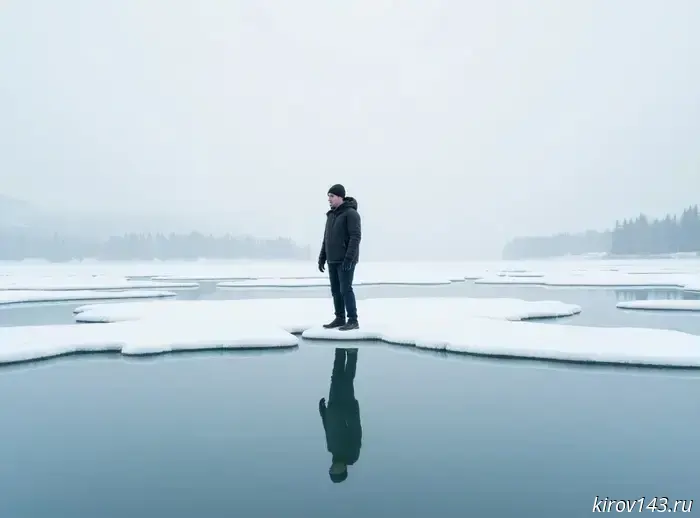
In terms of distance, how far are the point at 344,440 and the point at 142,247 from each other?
14836 cm

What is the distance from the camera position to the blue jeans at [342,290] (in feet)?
26.3

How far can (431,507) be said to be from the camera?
2.61 metres

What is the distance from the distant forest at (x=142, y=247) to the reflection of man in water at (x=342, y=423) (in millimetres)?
142148

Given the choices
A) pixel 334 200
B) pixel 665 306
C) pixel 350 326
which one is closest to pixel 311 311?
pixel 350 326

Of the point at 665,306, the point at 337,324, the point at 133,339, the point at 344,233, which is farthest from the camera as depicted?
the point at 665,306

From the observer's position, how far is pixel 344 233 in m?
8.01

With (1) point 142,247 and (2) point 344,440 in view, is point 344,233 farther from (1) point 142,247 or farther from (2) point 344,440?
(1) point 142,247

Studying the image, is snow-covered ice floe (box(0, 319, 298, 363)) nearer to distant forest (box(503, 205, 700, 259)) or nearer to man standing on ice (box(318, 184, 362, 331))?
man standing on ice (box(318, 184, 362, 331))

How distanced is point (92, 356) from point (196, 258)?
14620cm

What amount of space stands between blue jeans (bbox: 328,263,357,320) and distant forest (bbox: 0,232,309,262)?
139048 millimetres

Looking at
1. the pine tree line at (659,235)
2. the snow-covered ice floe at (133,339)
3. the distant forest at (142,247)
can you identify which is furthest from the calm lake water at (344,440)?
the distant forest at (142,247)

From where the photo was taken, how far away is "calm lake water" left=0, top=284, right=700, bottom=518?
2.69 metres

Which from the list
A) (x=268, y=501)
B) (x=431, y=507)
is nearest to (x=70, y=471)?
(x=268, y=501)

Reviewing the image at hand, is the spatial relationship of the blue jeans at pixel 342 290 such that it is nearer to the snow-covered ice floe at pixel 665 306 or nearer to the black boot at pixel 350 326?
the black boot at pixel 350 326
